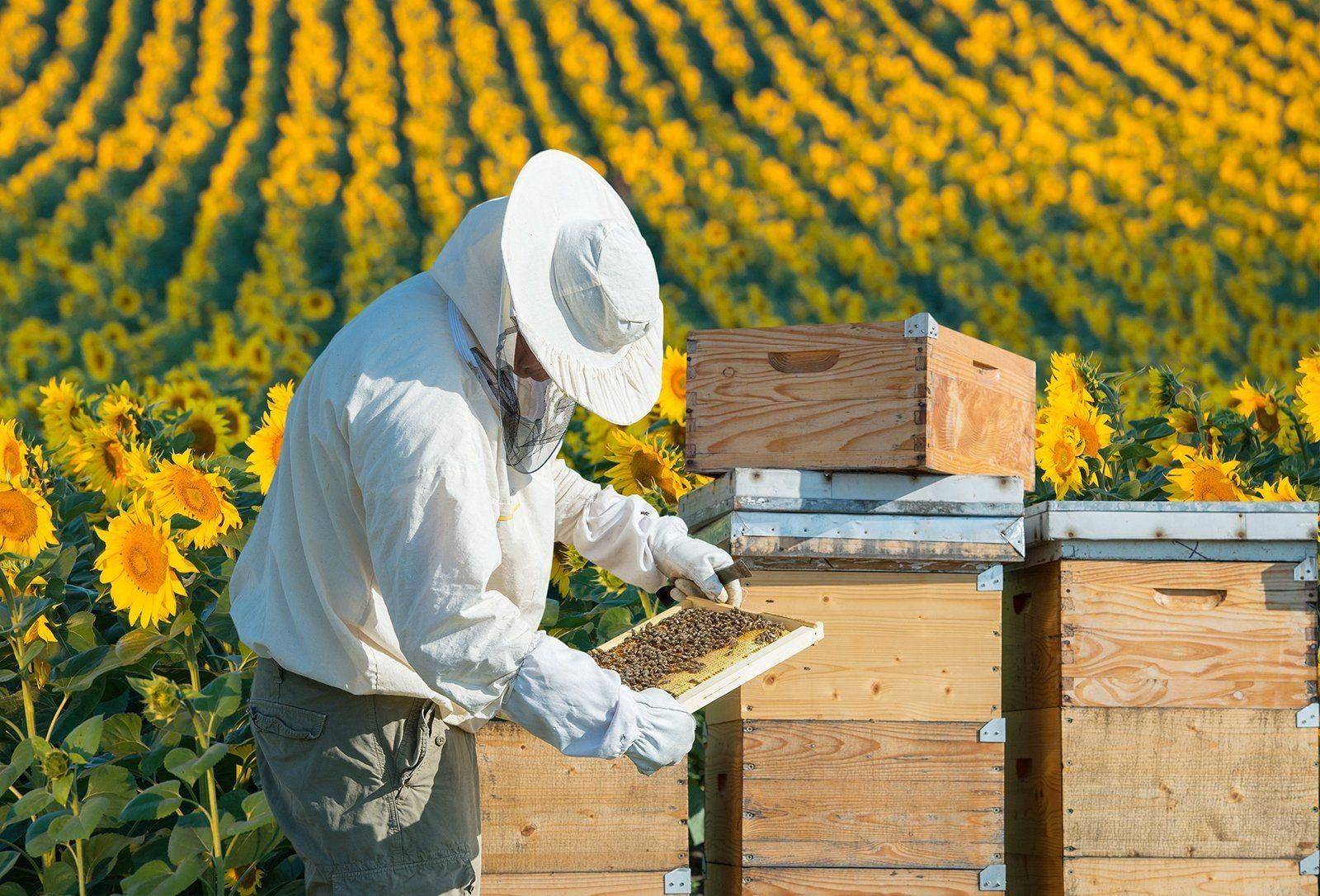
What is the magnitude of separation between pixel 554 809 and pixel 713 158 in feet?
12.1

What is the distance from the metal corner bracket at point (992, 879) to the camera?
10.7 ft

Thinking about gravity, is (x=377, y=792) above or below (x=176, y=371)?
below

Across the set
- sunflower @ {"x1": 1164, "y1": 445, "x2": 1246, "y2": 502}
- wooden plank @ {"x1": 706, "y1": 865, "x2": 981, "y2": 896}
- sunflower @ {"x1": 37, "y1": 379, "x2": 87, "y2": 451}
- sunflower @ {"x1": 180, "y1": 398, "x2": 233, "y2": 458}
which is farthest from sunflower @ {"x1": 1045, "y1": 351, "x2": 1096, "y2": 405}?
sunflower @ {"x1": 37, "y1": 379, "x2": 87, "y2": 451}

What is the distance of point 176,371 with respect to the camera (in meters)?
5.07

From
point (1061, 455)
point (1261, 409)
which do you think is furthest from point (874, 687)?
point (1261, 409)

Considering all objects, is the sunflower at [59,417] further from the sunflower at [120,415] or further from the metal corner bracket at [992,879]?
the metal corner bracket at [992,879]

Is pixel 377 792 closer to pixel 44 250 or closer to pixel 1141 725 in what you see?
pixel 1141 725

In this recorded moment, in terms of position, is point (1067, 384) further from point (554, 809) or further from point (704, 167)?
point (704, 167)

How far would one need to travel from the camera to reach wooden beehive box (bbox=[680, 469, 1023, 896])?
3219 millimetres

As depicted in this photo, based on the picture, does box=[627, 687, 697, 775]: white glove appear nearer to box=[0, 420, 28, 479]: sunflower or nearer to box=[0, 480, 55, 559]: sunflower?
box=[0, 480, 55, 559]: sunflower

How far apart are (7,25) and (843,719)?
4595mm

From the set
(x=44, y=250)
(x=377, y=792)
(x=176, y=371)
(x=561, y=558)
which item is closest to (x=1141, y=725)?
(x=561, y=558)

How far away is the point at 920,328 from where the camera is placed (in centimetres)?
323

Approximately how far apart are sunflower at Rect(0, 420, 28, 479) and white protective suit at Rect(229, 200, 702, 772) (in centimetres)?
122
